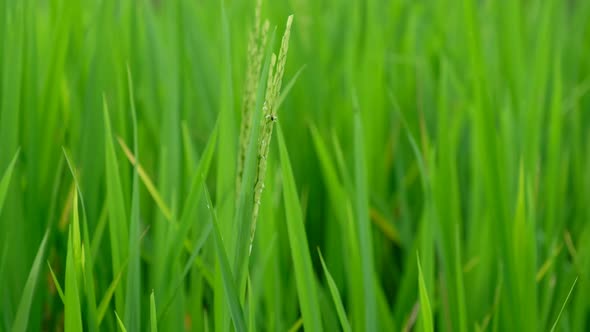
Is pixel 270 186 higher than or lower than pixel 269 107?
lower

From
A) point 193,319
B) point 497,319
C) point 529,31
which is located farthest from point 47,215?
point 529,31

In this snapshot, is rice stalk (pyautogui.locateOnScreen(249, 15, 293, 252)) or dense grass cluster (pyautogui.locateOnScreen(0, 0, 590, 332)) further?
dense grass cluster (pyautogui.locateOnScreen(0, 0, 590, 332))

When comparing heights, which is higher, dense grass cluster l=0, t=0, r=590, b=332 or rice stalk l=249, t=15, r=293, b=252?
rice stalk l=249, t=15, r=293, b=252

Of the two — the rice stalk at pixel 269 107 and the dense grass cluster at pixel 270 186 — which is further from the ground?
the rice stalk at pixel 269 107

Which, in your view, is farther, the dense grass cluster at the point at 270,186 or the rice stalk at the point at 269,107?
the dense grass cluster at the point at 270,186

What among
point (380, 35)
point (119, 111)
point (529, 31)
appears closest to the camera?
point (119, 111)

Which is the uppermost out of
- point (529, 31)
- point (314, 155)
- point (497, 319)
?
point (529, 31)

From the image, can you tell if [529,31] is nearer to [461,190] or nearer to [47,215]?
[461,190]

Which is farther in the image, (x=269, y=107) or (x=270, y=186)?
(x=270, y=186)
